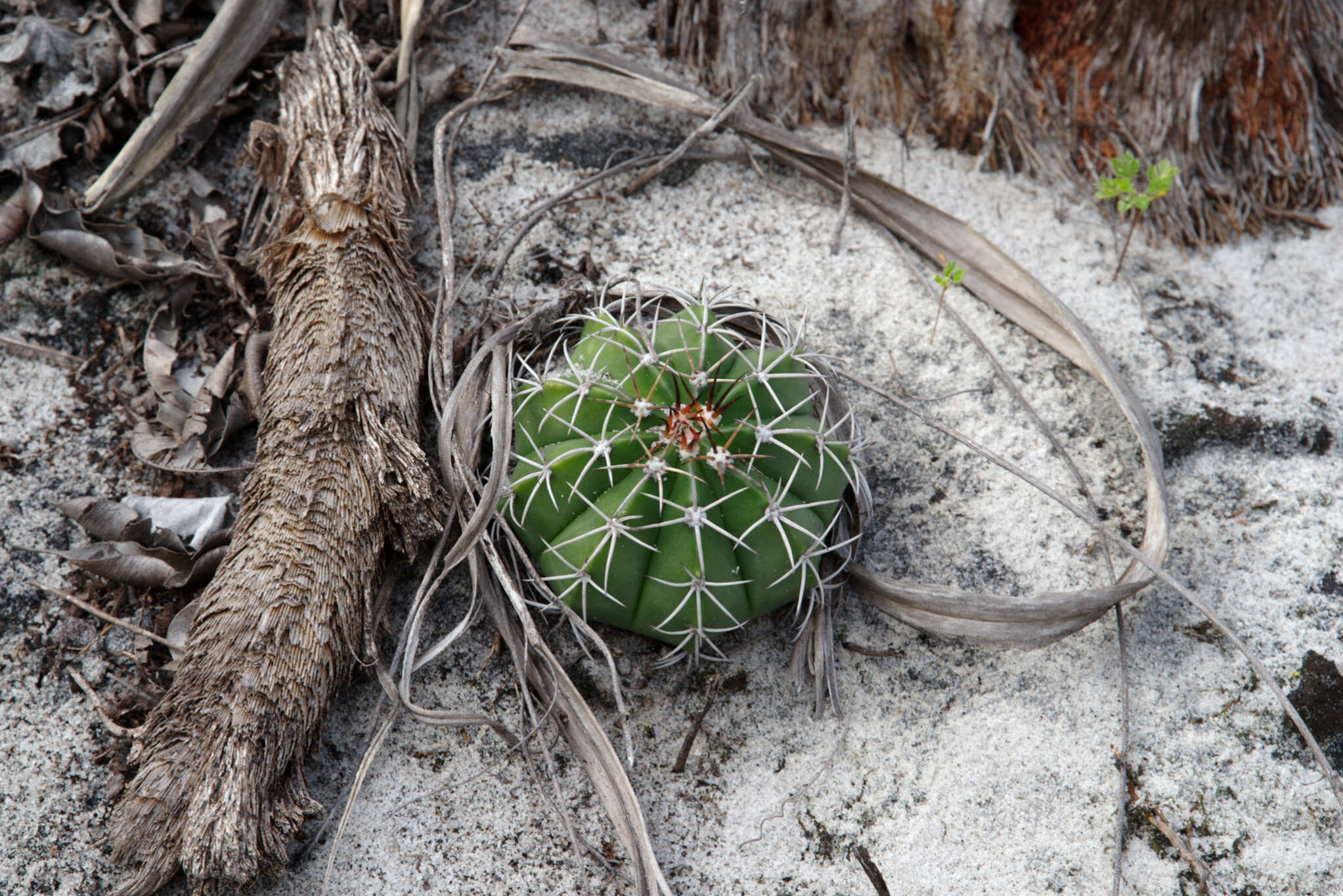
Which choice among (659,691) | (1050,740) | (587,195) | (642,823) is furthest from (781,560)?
(587,195)

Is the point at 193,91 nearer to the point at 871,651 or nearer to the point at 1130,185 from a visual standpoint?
the point at 871,651

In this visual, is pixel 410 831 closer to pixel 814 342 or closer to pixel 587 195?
pixel 814 342

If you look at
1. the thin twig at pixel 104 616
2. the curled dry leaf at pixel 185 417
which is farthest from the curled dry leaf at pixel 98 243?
the thin twig at pixel 104 616

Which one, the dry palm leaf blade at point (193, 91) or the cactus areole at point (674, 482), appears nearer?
the cactus areole at point (674, 482)

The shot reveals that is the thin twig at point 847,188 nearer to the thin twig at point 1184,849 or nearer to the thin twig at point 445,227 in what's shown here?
the thin twig at point 445,227

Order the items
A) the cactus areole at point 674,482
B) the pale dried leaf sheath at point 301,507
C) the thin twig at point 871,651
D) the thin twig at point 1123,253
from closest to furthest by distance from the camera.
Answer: the pale dried leaf sheath at point 301,507, the cactus areole at point 674,482, the thin twig at point 871,651, the thin twig at point 1123,253

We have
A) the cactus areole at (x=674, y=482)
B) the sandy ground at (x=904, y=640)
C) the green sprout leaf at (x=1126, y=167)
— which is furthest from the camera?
the green sprout leaf at (x=1126, y=167)
